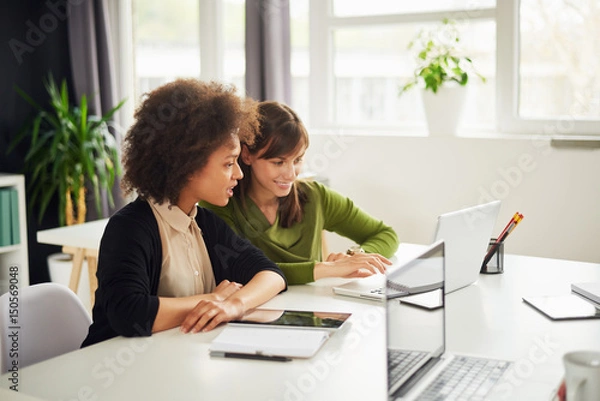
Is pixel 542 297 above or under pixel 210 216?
under

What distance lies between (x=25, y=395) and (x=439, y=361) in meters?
0.78

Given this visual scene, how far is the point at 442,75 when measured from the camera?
11.8 feet

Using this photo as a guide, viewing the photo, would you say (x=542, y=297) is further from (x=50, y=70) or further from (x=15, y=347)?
(x=50, y=70)

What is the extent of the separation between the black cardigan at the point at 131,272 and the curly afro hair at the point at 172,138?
72 mm

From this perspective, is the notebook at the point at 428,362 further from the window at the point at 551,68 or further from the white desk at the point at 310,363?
the window at the point at 551,68

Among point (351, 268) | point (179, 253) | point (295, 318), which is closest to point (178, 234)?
point (179, 253)

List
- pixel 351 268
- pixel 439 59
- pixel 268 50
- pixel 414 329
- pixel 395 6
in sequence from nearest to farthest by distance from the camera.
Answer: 1. pixel 414 329
2. pixel 351 268
3. pixel 439 59
4. pixel 395 6
5. pixel 268 50

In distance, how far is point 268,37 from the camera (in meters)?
4.12

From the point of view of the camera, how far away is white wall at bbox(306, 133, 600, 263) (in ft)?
11.2

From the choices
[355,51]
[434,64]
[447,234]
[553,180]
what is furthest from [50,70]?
[447,234]

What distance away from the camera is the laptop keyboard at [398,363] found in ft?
4.02

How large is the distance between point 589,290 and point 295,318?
788mm

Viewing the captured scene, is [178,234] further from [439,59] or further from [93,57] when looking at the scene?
[93,57]

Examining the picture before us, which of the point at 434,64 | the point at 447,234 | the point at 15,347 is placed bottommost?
the point at 15,347
